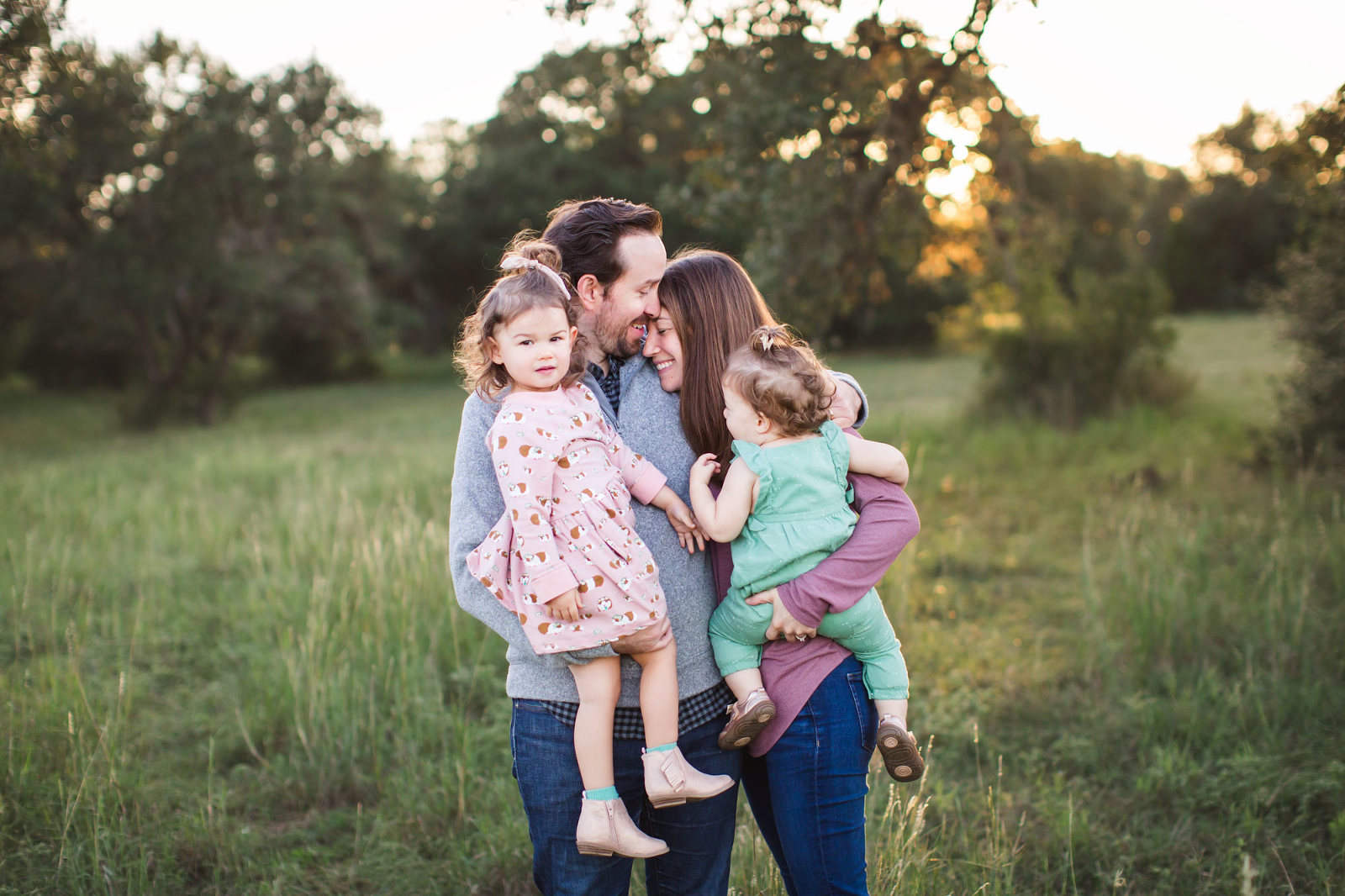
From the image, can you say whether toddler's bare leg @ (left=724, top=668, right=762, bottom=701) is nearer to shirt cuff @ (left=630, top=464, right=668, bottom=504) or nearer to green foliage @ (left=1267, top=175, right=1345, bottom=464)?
shirt cuff @ (left=630, top=464, right=668, bottom=504)

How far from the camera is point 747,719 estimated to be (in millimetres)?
1836

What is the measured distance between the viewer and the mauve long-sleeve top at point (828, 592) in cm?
187

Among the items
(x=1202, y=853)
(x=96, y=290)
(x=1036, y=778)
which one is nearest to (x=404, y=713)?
(x=1036, y=778)

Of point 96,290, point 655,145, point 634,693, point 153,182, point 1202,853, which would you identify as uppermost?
point 655,145

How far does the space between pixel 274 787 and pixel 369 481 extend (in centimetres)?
494

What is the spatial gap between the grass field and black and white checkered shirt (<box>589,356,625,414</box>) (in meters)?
1.36

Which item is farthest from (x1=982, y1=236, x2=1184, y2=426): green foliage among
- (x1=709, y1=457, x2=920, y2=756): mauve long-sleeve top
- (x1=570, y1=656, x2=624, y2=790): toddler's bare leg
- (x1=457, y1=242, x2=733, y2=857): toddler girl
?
(x1=570, y1=656, x2=624, y2=790): toddler's bare leg

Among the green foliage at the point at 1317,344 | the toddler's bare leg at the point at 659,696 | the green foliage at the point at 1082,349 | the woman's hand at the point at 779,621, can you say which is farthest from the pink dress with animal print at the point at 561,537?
the green foliage at the point at 1082,349

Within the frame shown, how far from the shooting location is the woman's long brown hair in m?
2.02

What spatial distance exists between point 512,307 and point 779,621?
34.7 inches

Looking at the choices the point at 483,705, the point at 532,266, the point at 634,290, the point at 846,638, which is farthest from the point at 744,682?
the point at 483,705

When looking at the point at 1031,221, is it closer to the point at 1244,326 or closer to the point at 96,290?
the point at 96,290

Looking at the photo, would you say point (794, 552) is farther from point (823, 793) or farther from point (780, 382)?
point (823, 793)

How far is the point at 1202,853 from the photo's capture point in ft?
10.1
